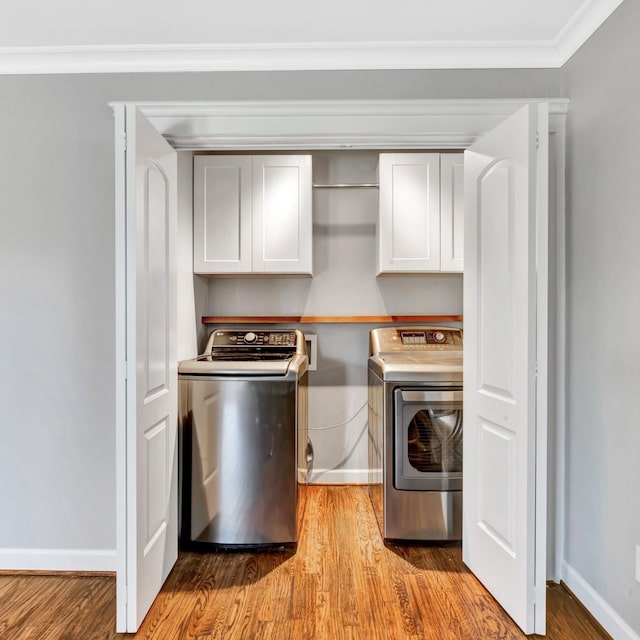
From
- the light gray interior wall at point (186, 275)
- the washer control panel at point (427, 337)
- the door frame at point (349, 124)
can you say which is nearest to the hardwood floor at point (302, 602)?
the door frame at point (349, 124)

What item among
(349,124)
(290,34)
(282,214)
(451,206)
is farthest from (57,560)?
(451,206)

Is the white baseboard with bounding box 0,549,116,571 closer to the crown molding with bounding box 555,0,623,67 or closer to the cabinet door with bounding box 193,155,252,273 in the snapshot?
the cabinet door with bounding box 193,155,252,273

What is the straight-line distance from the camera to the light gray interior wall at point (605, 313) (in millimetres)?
1552

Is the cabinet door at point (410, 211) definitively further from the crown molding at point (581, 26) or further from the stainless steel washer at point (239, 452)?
the stainless steel washer at point (239, 452)

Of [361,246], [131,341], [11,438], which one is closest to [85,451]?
[11,438]

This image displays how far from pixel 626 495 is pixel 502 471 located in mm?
404

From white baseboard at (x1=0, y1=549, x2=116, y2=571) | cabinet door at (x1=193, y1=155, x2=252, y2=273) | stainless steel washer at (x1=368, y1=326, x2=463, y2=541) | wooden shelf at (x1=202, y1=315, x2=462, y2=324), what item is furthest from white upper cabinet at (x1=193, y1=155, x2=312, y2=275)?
white baseboard at (x1=0, y1=549, x2=116, y2=571)

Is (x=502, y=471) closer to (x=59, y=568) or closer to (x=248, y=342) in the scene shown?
(x=248, y=342)

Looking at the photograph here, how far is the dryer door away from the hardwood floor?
36cm

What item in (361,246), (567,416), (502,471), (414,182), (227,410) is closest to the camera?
(502,471)

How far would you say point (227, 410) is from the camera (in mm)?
2234

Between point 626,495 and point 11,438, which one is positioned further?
point 11,438

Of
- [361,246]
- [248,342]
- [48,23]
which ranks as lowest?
[248,342]

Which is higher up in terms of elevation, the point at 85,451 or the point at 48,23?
the point at 48,23
